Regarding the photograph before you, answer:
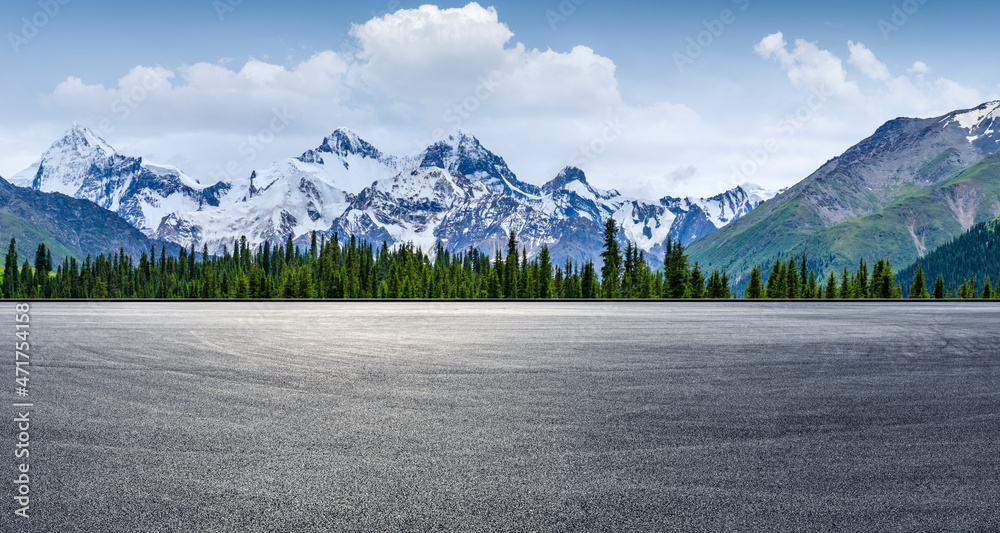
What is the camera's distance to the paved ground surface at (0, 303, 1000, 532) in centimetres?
801

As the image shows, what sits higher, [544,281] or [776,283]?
[544,281]

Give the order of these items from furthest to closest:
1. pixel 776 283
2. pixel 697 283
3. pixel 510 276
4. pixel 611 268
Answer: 1. pixel 510 276
2. pixel 776 283
3. pixel 697 283
4. pixel 611 268

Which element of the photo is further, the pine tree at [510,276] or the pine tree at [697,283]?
the pine tree at [510,276]

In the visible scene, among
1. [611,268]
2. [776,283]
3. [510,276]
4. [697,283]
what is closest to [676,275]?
[697,283]

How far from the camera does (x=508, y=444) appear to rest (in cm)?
1074

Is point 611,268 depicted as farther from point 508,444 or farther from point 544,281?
point 508,444

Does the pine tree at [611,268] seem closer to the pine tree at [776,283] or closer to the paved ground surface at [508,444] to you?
the pine tree at [776,283]

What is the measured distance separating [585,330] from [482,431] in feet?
78.4

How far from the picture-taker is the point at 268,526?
7605 millimetres

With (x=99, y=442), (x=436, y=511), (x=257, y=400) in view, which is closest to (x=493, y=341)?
(x=257, y=400)

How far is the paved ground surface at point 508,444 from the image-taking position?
26.3 ft

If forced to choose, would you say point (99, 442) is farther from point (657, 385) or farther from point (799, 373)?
point (799, 373)

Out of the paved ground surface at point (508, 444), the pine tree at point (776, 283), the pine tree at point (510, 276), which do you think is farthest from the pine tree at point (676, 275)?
the paved ground surface at point (508, 444)

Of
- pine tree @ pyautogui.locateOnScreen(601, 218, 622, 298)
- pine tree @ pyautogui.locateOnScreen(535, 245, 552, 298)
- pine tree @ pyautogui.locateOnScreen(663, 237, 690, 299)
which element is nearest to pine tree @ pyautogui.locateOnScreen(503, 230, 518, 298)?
pine tree @ pyautogui.locateOnScreen(535, 245, 552, 298)
